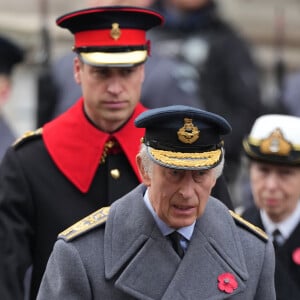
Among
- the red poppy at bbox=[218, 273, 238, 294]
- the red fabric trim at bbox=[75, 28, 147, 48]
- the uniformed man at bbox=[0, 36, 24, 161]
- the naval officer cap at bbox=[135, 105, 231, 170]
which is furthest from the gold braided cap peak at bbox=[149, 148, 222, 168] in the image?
the uniformed man at bbox=[0, 36, 24, 161]

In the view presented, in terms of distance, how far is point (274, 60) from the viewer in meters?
16.8

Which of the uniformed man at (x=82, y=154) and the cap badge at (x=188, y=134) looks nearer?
the cap badge at (x=188, y=134)

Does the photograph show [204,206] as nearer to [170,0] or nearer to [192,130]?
[192,130]

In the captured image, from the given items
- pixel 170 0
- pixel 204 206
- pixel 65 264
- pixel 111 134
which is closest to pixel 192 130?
pixel 204 206

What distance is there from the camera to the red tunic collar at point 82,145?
8.21m

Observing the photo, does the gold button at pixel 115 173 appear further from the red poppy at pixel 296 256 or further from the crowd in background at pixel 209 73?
the crowd in background at pixel 209 73

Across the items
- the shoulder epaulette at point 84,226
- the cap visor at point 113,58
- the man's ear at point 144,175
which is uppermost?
the cap visor at point 113,58

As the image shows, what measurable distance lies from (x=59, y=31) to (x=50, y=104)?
210 inches

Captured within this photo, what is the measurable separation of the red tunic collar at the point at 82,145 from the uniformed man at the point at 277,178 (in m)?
0.93

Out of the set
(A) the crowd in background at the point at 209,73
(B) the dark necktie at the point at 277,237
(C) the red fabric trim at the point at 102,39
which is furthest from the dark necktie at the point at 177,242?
(A) the crowd in background at the point at 209,73

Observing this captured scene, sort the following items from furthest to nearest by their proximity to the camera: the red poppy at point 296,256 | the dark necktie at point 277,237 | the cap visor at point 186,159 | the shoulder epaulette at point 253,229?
the dark necktie at point 277,237 → the red poppy at point 296,256 → the shoulder epaulette at point 253,229 → the cap visor at point 186,159

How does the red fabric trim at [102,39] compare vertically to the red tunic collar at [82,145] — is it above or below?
above

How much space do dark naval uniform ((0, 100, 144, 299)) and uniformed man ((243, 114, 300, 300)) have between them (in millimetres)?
925

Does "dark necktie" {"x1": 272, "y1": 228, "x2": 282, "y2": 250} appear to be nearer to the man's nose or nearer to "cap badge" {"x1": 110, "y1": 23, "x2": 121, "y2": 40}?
the man's nose
